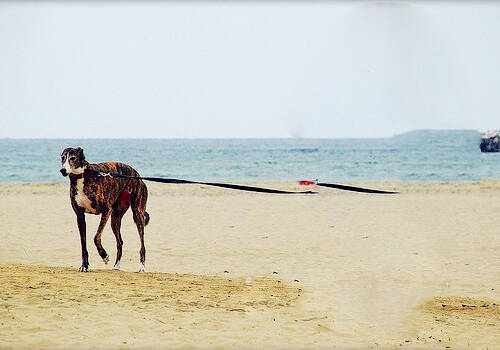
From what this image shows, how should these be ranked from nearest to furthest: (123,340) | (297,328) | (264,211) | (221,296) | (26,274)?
(123,340) → (297,328) → (221,296) → (26,274) → (264,211)

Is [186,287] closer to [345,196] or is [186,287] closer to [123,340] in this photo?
[123,340]

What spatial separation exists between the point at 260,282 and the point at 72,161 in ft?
12.4

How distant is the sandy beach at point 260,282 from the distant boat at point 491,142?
71.2m

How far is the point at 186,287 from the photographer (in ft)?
34.2

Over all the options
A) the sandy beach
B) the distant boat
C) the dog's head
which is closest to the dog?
the dog's head

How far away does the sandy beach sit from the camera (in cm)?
814

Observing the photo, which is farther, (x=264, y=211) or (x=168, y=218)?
(x=264, y=211)

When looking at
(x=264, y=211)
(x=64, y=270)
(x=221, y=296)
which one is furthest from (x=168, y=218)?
(x=221, y=296)

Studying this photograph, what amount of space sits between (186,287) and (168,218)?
11.2 m

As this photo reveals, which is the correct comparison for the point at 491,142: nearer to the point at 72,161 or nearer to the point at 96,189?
the point at 96,189

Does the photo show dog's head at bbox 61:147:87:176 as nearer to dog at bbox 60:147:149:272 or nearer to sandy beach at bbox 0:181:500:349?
dog at bbox 60:147:149:272

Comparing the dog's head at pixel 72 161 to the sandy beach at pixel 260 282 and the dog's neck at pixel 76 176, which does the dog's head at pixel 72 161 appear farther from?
the sandy beach at pixel 260 282

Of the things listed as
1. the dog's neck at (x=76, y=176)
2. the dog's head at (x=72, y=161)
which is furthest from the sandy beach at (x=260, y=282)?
the dog's head at (x=72, y=161)

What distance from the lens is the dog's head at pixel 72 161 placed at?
32.1 ft
